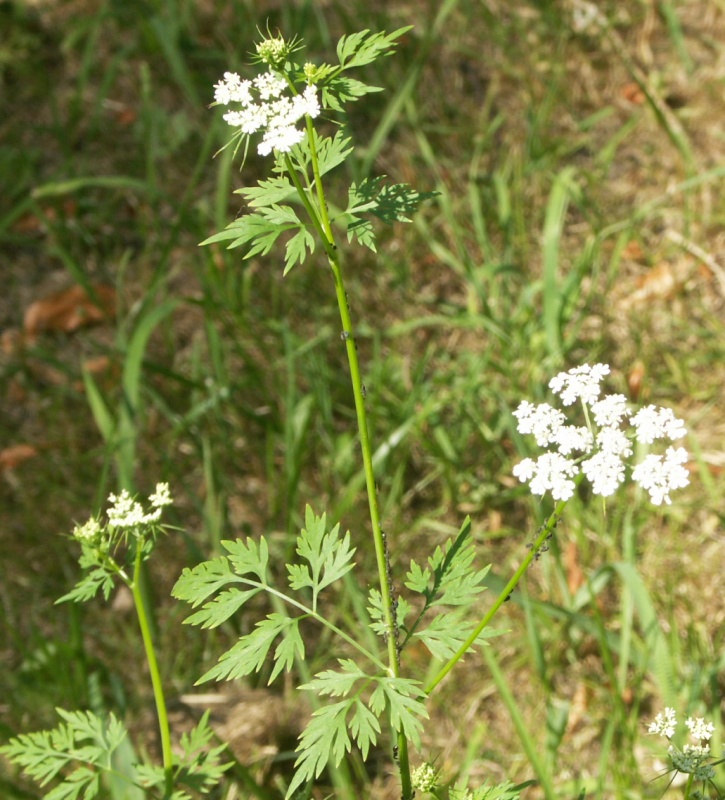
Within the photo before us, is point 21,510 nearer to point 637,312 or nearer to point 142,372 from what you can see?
point 142,372

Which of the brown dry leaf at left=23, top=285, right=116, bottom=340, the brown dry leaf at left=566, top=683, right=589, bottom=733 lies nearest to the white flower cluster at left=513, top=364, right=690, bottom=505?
the brown dry leaf at left=566, top=683, right=589, bottom=733

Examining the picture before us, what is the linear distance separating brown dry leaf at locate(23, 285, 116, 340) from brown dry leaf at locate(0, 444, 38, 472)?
56cm

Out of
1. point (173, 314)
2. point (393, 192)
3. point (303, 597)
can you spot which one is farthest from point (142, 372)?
point (393, 192)

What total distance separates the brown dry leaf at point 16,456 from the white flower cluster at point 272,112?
2235mm

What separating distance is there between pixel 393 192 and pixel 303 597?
1.75 meters

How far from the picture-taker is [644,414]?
1217 millimetres

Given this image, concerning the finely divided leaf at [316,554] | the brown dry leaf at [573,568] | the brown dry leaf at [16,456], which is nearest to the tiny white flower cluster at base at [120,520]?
A: the finely divided leaf at [316,554]

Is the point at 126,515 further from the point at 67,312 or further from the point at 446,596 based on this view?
the point at 67,312

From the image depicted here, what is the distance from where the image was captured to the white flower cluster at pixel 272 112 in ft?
3.99

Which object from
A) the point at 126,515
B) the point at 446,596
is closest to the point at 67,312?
the point at 126,515

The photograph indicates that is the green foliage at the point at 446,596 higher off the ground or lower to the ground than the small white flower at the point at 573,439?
lower

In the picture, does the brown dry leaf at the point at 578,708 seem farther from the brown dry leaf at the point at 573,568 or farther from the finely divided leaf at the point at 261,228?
the finely divided leaf at the point at 261,228

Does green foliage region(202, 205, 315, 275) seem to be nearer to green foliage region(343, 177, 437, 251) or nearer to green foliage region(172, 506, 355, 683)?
green foliage region(343, 177, 437, 251)

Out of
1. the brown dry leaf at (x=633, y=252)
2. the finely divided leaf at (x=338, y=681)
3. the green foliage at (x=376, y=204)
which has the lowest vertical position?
the finely divided leaf at (x=338, y=681)
